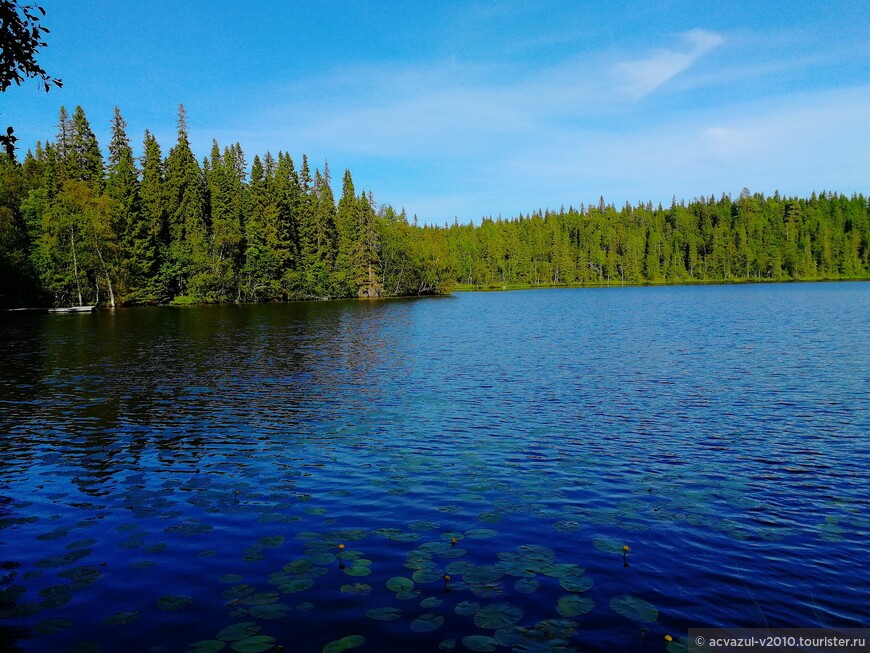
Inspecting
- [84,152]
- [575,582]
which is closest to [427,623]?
[575,582]

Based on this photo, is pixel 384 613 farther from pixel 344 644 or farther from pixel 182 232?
pixel 182 232

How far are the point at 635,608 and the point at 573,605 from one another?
38.7 inches

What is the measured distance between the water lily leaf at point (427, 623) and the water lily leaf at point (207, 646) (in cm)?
273

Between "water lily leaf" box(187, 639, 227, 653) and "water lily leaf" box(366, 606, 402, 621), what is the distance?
2138 millimetres

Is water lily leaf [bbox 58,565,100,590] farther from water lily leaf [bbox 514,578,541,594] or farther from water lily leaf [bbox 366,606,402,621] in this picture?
water lily leaf [bbox 514,578,541,594]

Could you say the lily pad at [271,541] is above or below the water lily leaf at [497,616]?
above

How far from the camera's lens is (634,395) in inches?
1011

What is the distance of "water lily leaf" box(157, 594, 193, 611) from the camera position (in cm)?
889

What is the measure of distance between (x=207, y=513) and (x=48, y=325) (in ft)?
211

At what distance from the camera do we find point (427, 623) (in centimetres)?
835

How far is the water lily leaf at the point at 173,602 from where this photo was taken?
8.89m

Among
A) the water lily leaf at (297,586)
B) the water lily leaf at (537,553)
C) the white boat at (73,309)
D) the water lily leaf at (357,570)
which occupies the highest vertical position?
the white boat at (73,309)

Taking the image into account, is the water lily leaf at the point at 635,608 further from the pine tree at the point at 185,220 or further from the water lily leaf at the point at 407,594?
the pine tree at the point at 185,220

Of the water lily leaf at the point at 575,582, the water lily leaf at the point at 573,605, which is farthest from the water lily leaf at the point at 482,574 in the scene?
the water lily leaf at the point at 573,605
